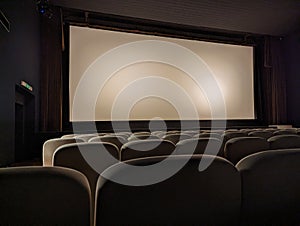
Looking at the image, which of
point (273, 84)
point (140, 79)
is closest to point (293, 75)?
point (273, 84)

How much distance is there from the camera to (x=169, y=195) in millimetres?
792

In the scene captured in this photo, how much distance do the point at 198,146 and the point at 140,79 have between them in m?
5.81

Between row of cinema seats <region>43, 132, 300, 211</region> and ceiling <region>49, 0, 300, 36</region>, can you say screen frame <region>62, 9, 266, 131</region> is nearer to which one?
ceiling <region>49, 0, 300, 36</region>

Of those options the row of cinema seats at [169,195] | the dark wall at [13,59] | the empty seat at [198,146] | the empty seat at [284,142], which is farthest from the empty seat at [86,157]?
the dark wall at [13,59]

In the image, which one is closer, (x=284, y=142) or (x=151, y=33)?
(x=284, y=142)

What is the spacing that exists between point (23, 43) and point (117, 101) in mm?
2863

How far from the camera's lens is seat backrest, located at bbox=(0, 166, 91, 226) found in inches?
27.9

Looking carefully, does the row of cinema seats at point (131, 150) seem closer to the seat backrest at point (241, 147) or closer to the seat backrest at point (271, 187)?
the seat backrest at point (241, 147)

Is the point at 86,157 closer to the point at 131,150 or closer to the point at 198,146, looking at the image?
the point at 131,150

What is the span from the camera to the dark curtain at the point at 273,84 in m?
9.39

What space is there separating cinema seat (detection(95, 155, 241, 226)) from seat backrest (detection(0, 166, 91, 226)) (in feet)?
0.21

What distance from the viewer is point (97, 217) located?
2.47 feet

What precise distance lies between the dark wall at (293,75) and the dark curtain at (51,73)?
7579 millimetres

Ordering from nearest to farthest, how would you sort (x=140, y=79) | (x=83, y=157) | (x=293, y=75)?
1. (x=83, y=157)
2. (x=140, y=79)
3. (x=293, y=75)
